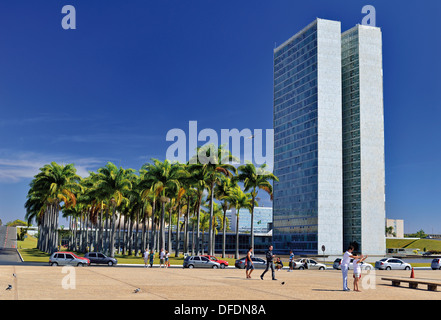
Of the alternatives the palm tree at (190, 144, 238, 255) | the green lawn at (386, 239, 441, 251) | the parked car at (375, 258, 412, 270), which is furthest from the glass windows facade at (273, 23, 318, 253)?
the green lawn at (386, 239, 441, 251)

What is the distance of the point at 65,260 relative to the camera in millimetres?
44625

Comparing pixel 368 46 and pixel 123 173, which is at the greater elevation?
pixel 368 46

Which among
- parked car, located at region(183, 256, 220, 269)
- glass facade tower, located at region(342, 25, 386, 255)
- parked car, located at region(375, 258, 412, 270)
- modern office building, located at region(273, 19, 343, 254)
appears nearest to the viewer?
parked car, located at region(183, 256, 220, 269)

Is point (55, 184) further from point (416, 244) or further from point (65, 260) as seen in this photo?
point (416, 244)

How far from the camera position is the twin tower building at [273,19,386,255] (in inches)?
4434

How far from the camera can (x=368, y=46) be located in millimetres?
117312

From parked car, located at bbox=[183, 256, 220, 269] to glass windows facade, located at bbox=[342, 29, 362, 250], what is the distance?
240 ft

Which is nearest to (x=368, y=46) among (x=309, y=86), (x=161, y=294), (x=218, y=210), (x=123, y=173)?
(x=309, y=86)

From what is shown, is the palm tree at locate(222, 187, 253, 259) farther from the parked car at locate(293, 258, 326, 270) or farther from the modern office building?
the modern office building

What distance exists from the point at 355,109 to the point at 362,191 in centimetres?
2020

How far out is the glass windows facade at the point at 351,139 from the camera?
377 ft

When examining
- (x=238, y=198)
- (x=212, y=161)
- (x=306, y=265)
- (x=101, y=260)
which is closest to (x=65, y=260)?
(x=101, y=260)

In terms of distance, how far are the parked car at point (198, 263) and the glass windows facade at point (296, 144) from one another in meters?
67.8
